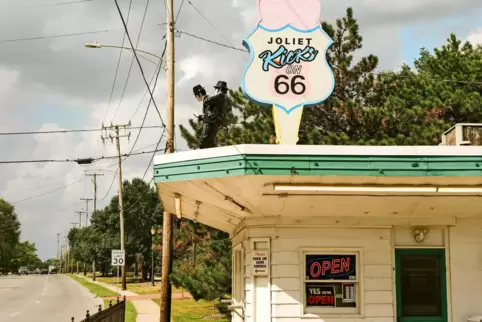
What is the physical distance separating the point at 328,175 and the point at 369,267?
2.49m

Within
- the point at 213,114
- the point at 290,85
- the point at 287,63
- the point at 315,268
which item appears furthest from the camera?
the point at 287,63

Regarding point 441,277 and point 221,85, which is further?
point 221,85

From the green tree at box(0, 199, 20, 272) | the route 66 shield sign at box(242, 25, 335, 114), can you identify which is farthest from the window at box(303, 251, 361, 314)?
the green tree at box(0, 199, 20, 272)

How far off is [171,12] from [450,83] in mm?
12905

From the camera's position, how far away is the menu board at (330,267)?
10.8 m

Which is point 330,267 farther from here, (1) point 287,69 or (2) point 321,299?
(1) point 287,69

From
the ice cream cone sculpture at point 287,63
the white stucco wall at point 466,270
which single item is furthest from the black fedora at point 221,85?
the white stucco wall at point 466,270

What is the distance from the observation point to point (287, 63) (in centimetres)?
1255

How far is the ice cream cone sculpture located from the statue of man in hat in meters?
0.56

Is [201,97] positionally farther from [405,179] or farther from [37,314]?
[37,314]

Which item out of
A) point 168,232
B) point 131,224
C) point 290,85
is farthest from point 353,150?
point 131,224

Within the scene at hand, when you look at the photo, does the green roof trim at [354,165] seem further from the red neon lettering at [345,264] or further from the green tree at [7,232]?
the green tree at [7,232]

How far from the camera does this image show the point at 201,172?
9.55 metres

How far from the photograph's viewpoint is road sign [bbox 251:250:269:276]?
419 inches
